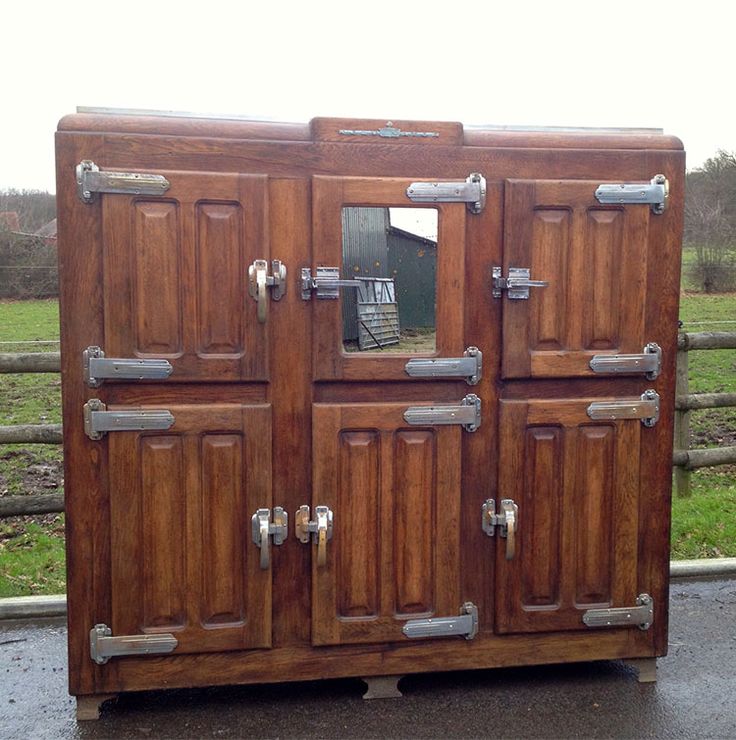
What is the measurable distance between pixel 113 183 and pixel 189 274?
0.39 metres

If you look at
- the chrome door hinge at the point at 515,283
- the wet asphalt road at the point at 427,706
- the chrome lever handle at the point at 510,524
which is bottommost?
the wet asphalt road at the point at 427,706

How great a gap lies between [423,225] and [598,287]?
2.31ft

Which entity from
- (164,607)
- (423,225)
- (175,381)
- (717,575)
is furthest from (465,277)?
(717,575)

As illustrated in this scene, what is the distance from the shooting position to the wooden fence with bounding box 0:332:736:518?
14.0ft

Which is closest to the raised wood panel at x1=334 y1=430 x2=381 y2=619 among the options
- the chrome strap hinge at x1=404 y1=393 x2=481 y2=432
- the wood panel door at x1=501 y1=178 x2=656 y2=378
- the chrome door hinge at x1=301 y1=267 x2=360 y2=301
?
the chrome strap hinge at x1=404 y1=393 x2=481 y2=432

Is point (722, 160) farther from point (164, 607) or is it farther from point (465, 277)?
point (164, 607)

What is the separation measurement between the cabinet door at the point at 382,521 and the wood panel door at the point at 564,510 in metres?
0.23

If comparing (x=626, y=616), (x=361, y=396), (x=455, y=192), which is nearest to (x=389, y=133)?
(x=455, y=192)

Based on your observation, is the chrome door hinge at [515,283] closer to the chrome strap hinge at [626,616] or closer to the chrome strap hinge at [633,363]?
the chrome strap hinge at [633,363]

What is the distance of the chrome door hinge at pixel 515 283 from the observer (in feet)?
9.96

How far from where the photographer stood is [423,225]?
3006mm

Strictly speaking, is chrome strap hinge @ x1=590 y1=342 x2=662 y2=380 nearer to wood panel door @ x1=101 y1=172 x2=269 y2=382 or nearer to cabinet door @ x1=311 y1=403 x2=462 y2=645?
cabinet door @ x1=311 y1=403 x2=462 y2=645

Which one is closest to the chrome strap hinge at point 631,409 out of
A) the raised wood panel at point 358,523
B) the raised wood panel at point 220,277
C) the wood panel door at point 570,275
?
the wood panel door at point 570,275

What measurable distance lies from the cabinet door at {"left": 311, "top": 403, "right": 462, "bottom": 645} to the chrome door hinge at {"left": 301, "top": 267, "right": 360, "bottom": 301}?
0.40 m
